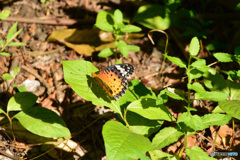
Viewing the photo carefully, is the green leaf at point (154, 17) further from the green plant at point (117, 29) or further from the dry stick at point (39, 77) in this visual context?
the dry stick at point (39, 77)

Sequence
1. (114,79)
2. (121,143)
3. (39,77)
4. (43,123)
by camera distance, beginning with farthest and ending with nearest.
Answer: (39,77)
(43,123)
(114,79)
(121,143)

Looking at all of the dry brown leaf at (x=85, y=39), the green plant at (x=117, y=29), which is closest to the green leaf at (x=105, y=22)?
the green plant at (x=117, y=29)

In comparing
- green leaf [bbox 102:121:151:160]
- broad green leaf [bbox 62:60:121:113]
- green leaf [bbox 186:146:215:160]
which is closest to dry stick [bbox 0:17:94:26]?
broad green leaf [bbox 62:60:121:113]

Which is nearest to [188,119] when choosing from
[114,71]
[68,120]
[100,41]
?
[114,71]

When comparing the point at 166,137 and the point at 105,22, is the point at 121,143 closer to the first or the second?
the point at 166,137

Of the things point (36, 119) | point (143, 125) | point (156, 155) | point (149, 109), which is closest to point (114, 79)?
point (149, 109)

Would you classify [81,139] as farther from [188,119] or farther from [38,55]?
[38,55]
